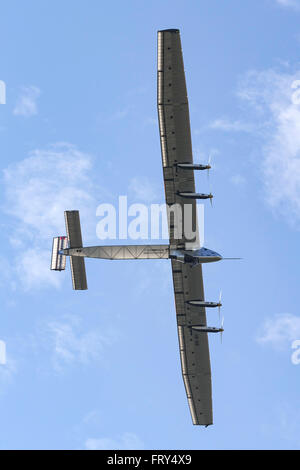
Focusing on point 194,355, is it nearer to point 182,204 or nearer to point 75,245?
point 182,204

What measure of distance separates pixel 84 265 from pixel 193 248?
12.2 meters

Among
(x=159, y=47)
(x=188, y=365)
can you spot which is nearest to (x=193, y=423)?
(x=188, y=365)

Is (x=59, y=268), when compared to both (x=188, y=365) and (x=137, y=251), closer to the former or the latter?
(x=137, y=251)

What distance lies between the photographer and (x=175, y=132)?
55406mm

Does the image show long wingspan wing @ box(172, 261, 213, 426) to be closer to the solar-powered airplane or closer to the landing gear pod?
the solar-powered airplane

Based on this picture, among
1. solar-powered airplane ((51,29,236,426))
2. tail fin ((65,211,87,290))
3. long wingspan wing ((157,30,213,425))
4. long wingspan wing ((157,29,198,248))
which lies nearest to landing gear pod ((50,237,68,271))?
solar-powered airplane ((51,29,236,426))

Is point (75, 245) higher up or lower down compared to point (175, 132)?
lower down

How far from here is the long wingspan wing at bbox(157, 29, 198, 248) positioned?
53031mm

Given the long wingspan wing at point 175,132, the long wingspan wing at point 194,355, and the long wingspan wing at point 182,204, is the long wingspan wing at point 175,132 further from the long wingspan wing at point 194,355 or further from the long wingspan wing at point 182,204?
the long wingspan wing at point 194,355

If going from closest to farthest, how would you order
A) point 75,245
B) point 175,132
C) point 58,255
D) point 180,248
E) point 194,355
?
point 175,132 < point 180,248 < point 75,245 < point 194,355 < point 58,255

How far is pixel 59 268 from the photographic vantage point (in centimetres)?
6344

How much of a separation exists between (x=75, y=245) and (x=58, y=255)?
3.04 m

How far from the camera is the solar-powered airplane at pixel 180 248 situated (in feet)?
178

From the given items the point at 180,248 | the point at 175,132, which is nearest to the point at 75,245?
the point at 180,248
